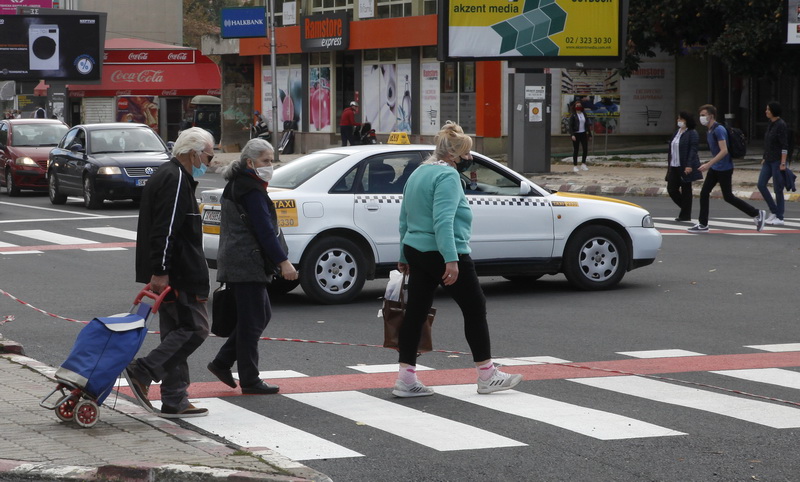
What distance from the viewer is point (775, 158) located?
19.7 m

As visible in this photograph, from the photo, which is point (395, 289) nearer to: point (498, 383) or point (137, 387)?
point (498, 383)

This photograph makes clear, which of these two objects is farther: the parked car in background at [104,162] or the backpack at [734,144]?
the parked car in background at [104,162]

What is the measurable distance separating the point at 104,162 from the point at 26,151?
5874 millimetres

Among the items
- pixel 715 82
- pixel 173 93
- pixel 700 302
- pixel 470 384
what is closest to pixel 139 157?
pixel 700 302

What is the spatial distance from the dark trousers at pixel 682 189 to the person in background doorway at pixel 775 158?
3.63 ft

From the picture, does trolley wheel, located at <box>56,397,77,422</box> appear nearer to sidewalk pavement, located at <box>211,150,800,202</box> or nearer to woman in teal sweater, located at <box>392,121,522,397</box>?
woman in teal sweater, located at <box>392,121,522,397</box>

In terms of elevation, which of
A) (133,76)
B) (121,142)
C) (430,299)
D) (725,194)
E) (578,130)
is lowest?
(430,299)

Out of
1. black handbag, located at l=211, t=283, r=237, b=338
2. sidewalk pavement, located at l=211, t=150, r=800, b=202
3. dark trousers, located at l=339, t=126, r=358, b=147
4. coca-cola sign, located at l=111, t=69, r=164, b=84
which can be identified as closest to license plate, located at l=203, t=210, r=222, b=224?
black handbag, located at l=211, t=283, r=237, b=338

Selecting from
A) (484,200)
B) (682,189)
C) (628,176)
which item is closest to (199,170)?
(484,200)

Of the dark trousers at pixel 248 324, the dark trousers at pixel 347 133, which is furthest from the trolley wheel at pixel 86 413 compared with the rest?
the dark trousers at pixel 347 133

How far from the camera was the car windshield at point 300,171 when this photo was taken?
493 inches

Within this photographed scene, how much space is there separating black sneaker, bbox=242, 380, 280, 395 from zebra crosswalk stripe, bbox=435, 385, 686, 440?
1.07m

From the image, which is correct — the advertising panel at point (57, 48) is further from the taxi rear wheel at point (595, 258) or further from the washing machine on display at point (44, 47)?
the taxi rear wheel at point (595, 258)

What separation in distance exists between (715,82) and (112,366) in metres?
36.9
